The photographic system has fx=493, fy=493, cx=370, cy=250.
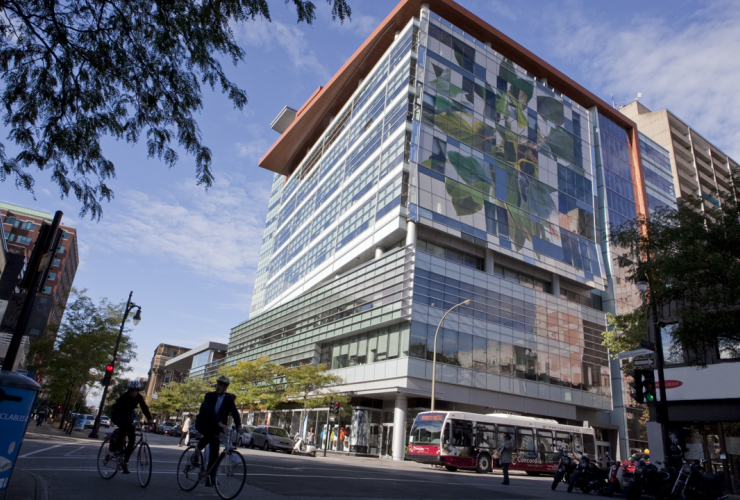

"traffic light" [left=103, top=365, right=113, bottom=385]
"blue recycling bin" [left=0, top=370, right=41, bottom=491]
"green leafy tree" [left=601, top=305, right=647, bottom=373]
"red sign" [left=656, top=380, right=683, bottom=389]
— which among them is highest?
"green leafy tree" [left=601, top=305, right=647, bottom=373]

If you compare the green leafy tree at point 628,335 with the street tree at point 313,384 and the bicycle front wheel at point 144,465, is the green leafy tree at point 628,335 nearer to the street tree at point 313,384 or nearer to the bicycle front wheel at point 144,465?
the street tree at point 313,384

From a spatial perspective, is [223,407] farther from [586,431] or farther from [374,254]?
[374,254]

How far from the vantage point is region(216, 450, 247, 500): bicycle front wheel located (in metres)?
6.64

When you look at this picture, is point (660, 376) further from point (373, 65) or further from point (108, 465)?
point (373, 65)

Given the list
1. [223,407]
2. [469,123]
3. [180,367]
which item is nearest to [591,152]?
[469,123]

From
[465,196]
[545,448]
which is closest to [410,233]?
Answer: [465,196]

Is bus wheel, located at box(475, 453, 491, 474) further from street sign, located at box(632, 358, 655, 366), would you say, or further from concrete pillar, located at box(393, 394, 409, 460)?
street sign, located at box(632, 358, 655, 366)

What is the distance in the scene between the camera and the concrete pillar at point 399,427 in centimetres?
3428

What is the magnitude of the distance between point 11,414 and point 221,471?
270 centimetres

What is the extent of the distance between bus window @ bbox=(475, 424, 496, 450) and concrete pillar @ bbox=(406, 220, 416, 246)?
1508 centimetres

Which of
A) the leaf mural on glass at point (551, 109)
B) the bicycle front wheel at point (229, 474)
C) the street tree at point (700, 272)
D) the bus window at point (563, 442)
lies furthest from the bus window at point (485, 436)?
the leaf mural on glass at point (551, 109)

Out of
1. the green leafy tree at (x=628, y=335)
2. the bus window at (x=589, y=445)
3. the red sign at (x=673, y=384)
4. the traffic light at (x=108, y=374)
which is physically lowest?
the bus window at (x=589, y=445)

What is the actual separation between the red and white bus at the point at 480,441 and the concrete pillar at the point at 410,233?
14.3 m

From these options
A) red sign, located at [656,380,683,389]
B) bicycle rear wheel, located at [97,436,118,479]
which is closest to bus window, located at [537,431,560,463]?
red sign, located at [656,380,683,389]
